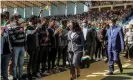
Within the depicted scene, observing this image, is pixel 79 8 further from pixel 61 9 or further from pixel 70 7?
pixel 61 9

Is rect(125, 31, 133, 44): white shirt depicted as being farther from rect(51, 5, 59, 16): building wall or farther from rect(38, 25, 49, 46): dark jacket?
rect(51, 5, 59, 16): building wall

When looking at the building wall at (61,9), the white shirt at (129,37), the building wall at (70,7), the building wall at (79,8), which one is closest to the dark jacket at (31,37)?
the white shirt at (129,37)

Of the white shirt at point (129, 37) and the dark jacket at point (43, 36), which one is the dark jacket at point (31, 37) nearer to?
the dark jacket at point (43, 36)

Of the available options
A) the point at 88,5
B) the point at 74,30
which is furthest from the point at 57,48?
the point at 88,5

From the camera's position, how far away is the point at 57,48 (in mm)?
12625

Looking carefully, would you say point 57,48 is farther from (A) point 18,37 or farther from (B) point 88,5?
(B) point 88,5

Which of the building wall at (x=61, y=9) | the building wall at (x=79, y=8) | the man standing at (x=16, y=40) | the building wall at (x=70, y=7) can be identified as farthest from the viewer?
the building wall at (x=61, y=9)

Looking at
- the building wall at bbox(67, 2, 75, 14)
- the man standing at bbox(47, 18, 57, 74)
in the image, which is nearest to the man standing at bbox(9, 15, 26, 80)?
the man standing at bbox(47, 18, 57, 74)

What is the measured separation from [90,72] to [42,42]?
2125 millimetres

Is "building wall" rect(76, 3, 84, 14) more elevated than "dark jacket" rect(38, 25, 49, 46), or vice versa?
"building wall" rect(76, 3, 84, 14)

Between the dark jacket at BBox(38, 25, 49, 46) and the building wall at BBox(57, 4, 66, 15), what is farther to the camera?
the building wall at BBox(57, 4, 66, 15)

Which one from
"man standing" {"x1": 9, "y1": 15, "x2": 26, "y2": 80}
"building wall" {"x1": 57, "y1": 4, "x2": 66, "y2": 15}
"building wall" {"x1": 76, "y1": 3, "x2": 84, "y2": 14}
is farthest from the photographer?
"building wall" {"x1": 57, "y1": 4, "x2": 66, "y2": 15}

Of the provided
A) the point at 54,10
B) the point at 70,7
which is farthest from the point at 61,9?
the point at 70,7

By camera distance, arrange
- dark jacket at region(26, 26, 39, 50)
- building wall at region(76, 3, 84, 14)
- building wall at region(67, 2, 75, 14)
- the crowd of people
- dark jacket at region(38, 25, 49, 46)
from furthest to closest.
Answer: building wall at region(67, 2, 75, 14), building wall at region(76, 3, 84, 14), dark jacket at region(38, 25, 49, 46), dark jacket at region(26, 26, 39, 50), the crowd of people
